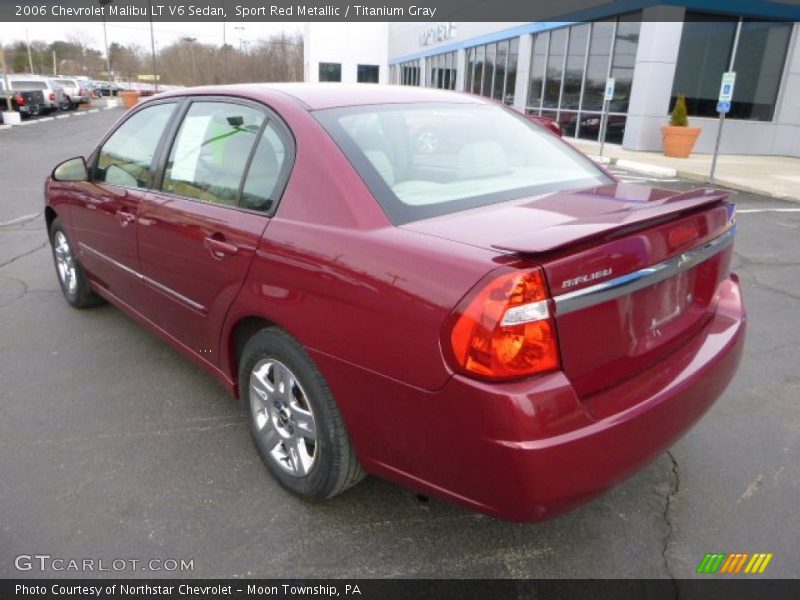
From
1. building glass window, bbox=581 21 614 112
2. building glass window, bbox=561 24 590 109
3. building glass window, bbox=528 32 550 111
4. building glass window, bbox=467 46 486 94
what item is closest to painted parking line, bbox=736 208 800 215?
building glass window, bbox=581 21 614 112

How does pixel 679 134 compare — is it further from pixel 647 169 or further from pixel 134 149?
pixel 134 149

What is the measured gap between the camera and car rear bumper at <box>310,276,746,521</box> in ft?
5.61

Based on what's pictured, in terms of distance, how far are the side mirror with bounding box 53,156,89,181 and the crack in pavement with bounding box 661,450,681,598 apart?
12.4 feet

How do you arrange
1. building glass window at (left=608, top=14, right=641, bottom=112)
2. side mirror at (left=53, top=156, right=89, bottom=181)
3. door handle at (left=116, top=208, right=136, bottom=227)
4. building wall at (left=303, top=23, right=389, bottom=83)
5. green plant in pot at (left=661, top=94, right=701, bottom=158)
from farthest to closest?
building wall at (left=303, top=23, right=389, bottom=83)
building glass window at (left=608, top=14, right=641, bottom=112)
green plant in pot at (left=661, top=94, right=701, bottom=158)
side mirror at (left=53, top=156, right=89, bottom=181)
door handle at (left=116, top=208, right=136, bottom=227)

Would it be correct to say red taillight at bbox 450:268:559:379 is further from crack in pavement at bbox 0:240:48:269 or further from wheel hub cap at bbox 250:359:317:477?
crack in pavement at bbox 0:240:48:269

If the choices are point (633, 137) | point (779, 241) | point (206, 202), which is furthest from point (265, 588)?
point (633, 137)

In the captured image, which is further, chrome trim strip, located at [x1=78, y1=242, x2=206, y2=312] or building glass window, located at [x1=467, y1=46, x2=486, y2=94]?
building glass window, located at [x1=467, y1=46, x2=486, y2=94]

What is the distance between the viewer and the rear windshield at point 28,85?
30.8 m

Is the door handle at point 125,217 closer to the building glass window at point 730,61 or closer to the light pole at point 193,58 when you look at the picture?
the building glass window at point 730,61

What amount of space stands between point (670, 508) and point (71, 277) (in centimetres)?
429

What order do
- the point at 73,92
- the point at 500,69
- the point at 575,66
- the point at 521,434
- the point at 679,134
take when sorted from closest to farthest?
the point at 521,434 < the point at 679,134 < the point at 575,66 < the point at 500,69 < the point at 73,92

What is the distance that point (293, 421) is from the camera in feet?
7.99

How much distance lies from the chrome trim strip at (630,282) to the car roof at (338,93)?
1390mm

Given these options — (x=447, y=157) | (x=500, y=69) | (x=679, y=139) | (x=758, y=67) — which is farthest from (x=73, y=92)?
(x=447, y=157)
